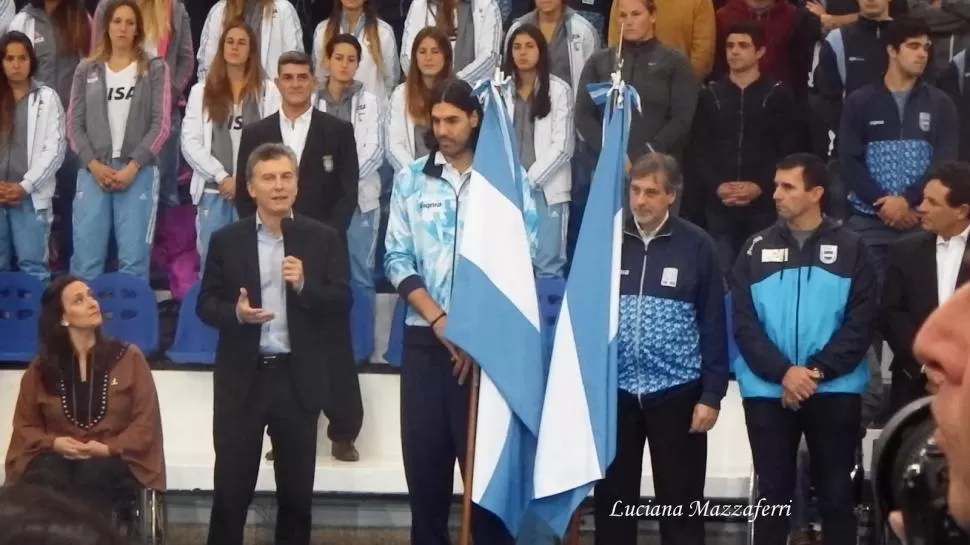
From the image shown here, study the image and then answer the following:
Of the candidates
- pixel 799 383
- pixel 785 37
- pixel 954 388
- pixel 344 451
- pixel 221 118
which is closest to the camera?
pixel 954 388

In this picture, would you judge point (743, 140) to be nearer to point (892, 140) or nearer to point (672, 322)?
point (892, 140)

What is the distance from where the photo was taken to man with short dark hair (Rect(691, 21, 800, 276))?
23.4 ft

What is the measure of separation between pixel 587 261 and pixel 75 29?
3.90 metres

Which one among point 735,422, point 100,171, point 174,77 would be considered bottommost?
point 735,422

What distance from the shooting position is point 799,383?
5336mm

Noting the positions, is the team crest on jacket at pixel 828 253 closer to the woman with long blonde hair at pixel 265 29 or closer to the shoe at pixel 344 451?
the shoe at pixel 344 451

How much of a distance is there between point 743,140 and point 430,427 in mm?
2644

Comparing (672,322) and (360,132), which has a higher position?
(360,132)

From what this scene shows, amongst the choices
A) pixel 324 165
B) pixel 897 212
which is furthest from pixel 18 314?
pixel 897 212

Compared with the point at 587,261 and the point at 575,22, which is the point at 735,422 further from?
the point at 575,22

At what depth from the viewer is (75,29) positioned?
7996mm

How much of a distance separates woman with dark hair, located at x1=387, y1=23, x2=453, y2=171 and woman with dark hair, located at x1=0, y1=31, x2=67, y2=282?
66.4 inches

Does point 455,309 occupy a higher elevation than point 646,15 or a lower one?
lower

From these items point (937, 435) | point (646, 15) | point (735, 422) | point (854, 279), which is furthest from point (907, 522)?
point (646, 15)
